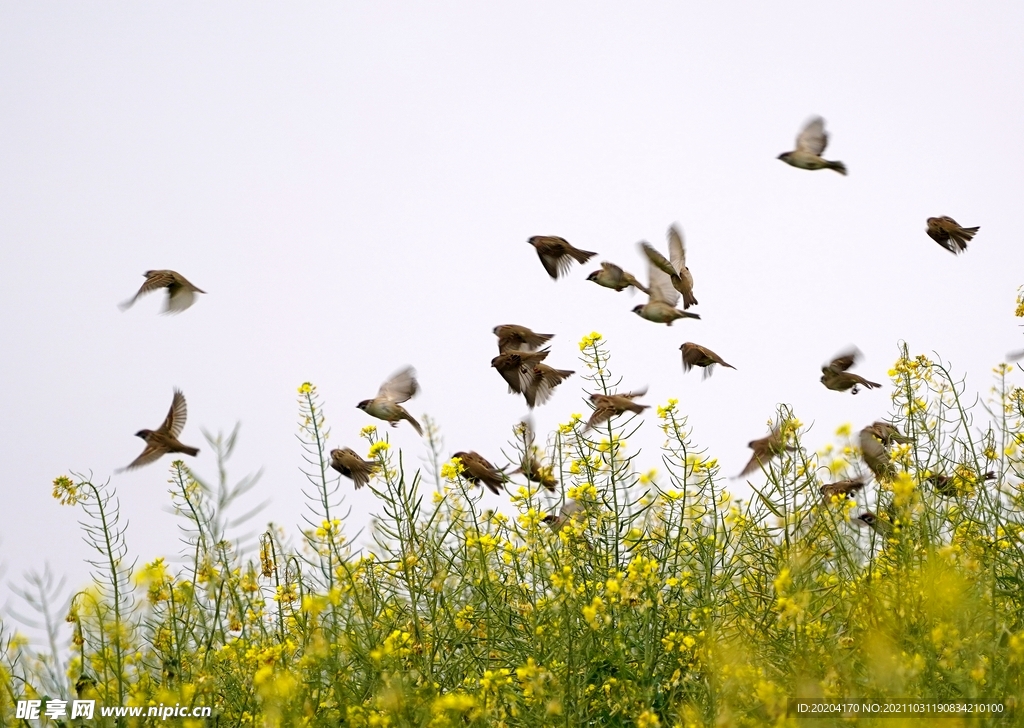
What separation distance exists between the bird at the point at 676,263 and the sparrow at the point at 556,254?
1.26 feet

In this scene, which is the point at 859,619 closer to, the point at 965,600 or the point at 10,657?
the point at 965,600

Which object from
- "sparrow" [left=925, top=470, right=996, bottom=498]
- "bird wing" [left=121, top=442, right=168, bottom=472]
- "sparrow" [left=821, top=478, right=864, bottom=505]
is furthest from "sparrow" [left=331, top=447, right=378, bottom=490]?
"sparrow" [left=925, top=470, right=996, bottom=498]

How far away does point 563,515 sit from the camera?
5.19m

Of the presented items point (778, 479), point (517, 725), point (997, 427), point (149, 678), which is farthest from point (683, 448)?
point (149, 678)

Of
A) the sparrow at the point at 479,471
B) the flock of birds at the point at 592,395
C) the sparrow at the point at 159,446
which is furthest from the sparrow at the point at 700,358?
the sparrow at the point at 159,446

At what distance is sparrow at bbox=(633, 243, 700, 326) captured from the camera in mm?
6224

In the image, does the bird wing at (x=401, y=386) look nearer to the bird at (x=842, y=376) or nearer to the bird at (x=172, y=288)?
the bird at (x=172, y=288)

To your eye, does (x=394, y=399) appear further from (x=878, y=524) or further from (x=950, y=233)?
(x=950, y=233)

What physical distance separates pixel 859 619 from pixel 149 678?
11.1ft

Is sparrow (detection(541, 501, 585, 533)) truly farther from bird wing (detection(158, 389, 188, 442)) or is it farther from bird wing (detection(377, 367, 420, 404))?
bird wing (detection(158, 389, 188, 442))

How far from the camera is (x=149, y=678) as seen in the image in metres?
4.98

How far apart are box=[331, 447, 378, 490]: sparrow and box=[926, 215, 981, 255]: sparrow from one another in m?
3.56

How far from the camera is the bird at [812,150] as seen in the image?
262 inches

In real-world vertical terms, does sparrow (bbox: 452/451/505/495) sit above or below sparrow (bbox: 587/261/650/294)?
below
